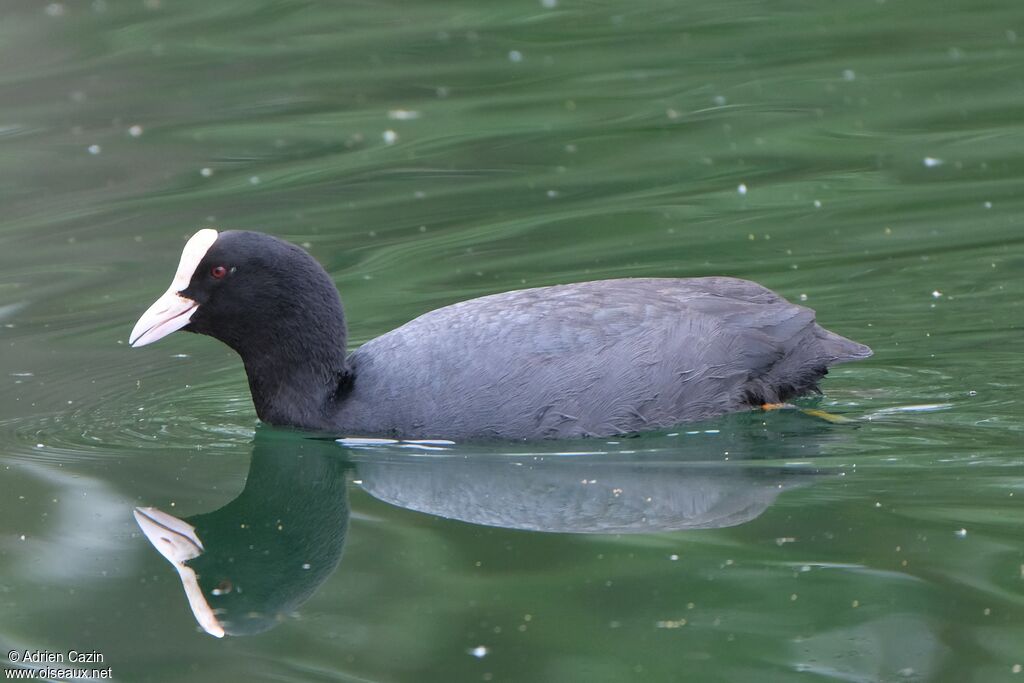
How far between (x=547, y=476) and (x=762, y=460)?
83 cm

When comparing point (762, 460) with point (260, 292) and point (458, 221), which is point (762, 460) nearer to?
point (260, 292)

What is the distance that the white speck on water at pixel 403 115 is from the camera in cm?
1101

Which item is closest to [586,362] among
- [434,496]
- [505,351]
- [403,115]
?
[505,351]

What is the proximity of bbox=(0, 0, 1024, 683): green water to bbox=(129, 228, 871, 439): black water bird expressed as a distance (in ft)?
0.46

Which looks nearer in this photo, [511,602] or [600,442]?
[511,602]

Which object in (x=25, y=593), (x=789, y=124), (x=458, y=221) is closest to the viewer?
(x=25, y=593)

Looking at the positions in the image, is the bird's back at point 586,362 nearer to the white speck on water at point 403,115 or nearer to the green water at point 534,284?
the green water at point 534,284

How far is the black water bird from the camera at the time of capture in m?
6.12

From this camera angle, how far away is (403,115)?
36.3ft

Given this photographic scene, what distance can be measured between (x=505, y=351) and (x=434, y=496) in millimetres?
708

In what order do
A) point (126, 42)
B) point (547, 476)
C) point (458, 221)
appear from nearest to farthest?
point (547, 476), point (458, 221), point (126, 42)

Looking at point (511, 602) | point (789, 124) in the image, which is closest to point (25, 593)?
point (511, 602)

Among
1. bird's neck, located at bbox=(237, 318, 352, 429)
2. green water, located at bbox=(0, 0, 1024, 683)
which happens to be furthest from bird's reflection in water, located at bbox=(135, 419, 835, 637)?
bird's neck, located at bbox=(237, 318, 352, 429)

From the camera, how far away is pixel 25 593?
510 cm
